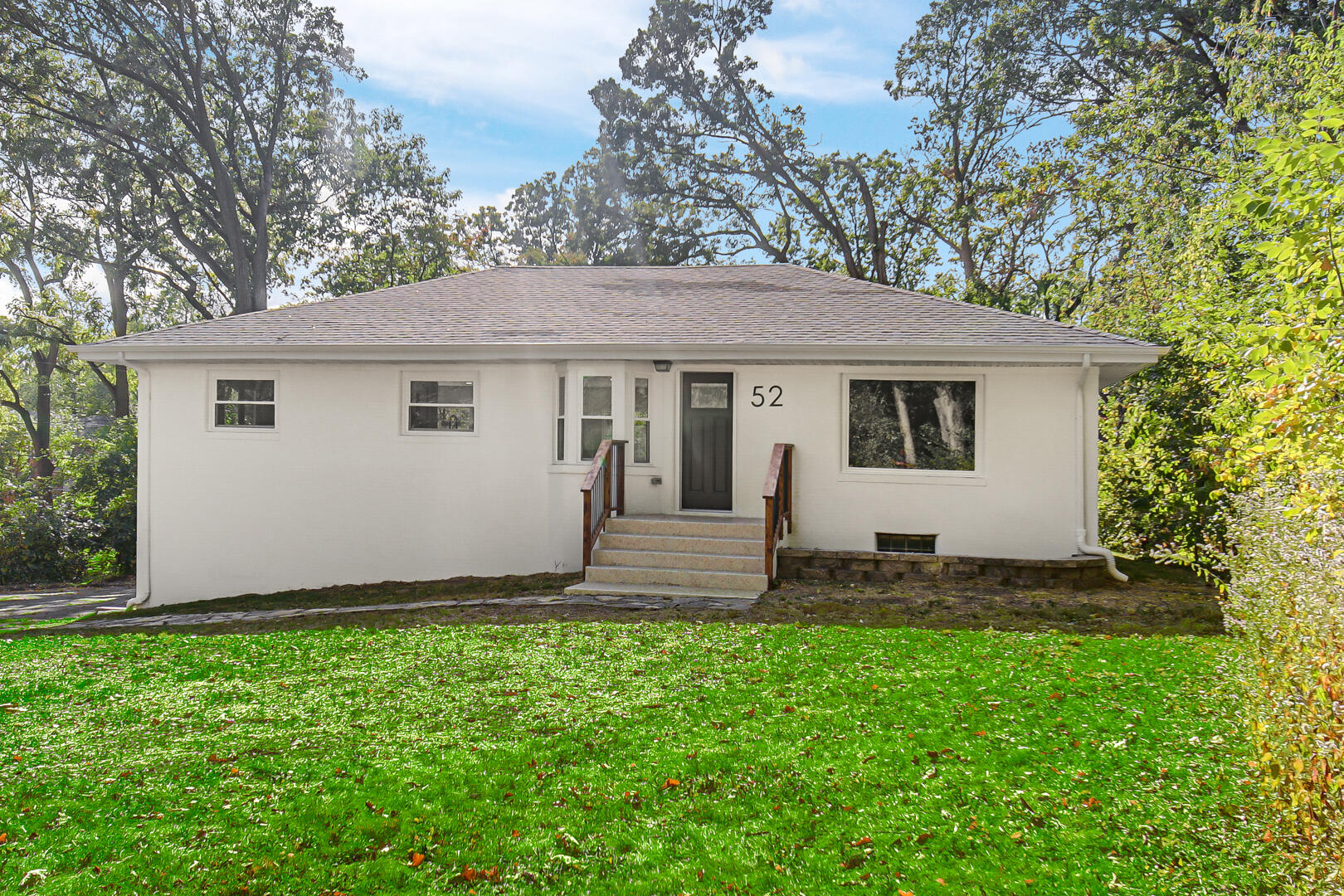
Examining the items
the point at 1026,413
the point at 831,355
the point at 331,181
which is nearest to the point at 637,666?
the point at 831,355

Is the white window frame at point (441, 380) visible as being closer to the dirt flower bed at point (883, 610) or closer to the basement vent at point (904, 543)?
the dirt flower bed at point (883, 610)

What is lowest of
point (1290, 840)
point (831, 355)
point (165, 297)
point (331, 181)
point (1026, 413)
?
point (1290, 840)

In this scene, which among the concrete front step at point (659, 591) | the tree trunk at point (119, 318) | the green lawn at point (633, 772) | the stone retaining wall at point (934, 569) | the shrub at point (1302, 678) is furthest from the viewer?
the tree trunk at point (119, 318)

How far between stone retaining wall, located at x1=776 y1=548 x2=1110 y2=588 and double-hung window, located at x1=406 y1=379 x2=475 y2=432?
179 inches

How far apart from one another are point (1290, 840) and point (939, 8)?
2331cm

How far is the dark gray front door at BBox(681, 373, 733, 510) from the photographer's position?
10.2 metres

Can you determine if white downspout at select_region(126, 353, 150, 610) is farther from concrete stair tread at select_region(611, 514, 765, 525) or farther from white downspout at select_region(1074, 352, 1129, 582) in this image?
white downspout at select_region(1074, 352, 1129, 582)

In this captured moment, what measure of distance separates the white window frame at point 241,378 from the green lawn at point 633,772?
4658 millimetres

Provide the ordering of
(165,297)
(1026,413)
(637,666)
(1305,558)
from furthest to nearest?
(165,297)
(1026,413)
(637,666)
(1305,558)

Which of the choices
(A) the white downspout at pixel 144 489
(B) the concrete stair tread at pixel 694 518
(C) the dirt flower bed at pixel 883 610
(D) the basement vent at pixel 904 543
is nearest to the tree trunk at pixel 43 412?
(A) the white downspout at pixel 144 489

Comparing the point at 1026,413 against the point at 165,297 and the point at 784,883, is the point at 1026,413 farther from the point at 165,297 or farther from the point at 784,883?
the point at 165,297

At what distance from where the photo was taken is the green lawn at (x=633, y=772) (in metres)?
3.14

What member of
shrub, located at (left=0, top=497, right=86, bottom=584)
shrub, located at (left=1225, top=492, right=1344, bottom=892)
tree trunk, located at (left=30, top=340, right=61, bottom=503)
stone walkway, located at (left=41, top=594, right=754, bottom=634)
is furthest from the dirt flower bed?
tree trunk, located at (left=30, top=340, right=61, bottom=503)

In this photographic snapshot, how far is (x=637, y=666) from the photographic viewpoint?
580 centimetres
